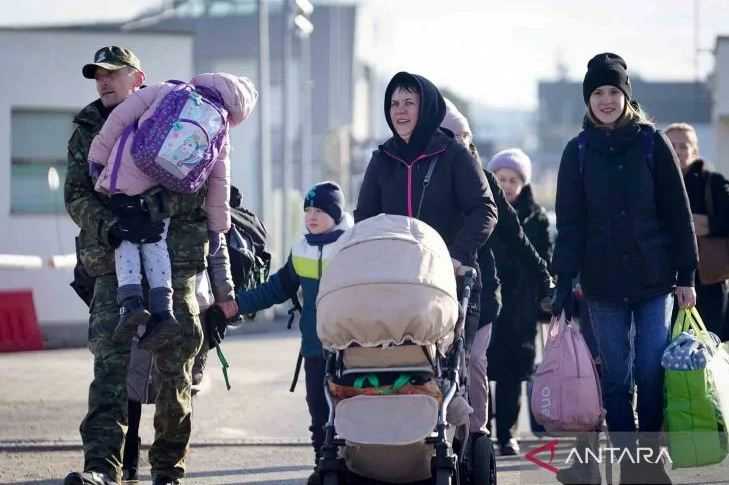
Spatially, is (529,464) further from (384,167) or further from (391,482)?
(391,482)

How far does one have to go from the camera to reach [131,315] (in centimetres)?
775

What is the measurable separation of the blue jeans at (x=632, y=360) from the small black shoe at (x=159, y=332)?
215 cm

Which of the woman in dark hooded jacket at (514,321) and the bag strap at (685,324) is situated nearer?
the bag strap at (685,324)

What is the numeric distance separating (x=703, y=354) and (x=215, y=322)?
7.99 ft

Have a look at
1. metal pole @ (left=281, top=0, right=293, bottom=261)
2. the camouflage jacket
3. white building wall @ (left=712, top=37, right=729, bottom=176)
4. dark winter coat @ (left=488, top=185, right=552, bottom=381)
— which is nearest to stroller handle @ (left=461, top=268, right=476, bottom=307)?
the camouflage jacket

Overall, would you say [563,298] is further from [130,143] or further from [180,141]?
[130,143]

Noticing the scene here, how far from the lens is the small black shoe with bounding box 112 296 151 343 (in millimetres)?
7742

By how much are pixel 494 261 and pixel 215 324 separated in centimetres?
198

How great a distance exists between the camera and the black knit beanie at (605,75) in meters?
8.44

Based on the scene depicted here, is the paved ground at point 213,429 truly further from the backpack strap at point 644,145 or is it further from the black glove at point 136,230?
the black glove at point 136,230

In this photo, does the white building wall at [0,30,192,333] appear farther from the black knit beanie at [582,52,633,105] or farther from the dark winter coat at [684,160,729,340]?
the black knit beanie at [582,52,633,105]

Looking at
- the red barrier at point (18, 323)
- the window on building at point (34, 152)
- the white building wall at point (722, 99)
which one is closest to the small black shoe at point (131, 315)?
the red barrier at point (18, 323)

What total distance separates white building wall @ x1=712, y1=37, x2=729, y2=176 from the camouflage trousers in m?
18.0

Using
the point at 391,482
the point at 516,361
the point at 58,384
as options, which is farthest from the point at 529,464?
the point at 58,384
